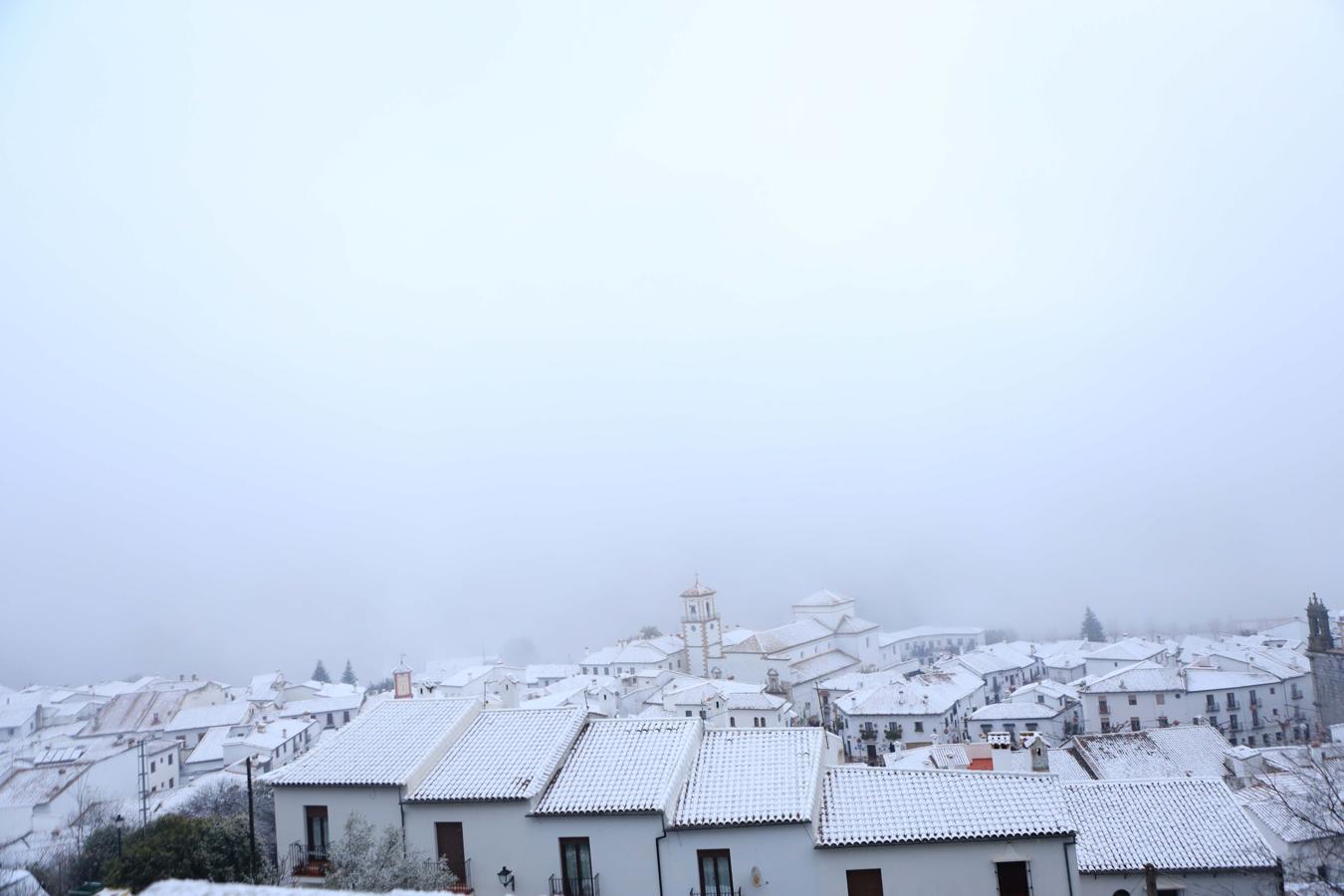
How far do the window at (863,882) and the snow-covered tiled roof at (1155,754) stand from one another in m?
12.0

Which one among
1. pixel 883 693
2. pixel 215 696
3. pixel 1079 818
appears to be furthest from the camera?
pixel 215 696

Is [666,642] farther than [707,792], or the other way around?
[666,642]

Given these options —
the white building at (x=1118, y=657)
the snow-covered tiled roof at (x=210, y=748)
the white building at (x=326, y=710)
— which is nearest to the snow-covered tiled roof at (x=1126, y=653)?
the white building at (x=1118, y=657)

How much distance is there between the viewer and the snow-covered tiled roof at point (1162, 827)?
11.6 meters

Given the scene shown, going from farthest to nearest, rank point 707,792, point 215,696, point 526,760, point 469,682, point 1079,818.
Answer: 1. point 215,696
2. point 469,682
3. point 1079,818
4. point 526,760
5. point 707,792

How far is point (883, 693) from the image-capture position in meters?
35.9

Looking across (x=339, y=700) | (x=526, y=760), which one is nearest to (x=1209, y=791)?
(x=526, y=760)

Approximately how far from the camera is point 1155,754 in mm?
20547

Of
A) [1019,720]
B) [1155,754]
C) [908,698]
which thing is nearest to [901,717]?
[908,698]

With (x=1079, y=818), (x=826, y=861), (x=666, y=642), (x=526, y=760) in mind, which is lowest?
(x=666, y=642)

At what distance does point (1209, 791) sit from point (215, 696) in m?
47.7

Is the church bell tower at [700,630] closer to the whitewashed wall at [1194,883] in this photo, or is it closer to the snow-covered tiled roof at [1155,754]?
the snow-covered tiled roof at [1155,754]

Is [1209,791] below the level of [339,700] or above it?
above

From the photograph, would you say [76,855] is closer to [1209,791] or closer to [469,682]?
[1209,791]
